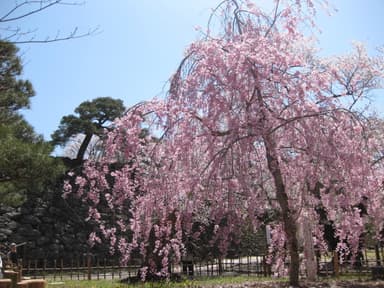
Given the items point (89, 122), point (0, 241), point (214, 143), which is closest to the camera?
point (214, 143)

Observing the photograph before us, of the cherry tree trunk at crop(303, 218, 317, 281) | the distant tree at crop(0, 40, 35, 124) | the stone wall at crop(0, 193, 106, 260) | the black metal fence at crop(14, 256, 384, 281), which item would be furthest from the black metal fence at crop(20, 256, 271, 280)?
the distant tree at crop(0, 40, 35, 124)

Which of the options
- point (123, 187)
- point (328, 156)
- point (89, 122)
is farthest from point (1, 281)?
point (89, 122)

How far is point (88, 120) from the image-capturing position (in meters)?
20.3

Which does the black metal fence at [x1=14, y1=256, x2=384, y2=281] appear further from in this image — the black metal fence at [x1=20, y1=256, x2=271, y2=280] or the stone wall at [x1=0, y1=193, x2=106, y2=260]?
the stone wall at [x1=0, y1=193, x2=106, y2=260]

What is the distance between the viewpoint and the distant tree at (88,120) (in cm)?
2019

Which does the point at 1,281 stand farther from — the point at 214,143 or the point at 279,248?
the point at 279,248

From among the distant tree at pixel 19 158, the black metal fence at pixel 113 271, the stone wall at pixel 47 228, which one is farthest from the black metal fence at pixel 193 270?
the distant tree at pixel 19 158

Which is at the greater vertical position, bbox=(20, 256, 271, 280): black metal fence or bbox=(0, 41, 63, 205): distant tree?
bbox=(0, 41, 63, 205): distant tree

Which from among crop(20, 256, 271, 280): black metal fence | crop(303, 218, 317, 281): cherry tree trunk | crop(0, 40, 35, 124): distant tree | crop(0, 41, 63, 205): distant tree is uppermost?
crop(0, 40, 35, 124): distant tree

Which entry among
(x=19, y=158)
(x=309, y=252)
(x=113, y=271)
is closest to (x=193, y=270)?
(x=113, y=271)

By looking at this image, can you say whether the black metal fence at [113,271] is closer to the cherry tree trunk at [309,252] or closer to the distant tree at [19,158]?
the cherry tree trunk at [309,252]

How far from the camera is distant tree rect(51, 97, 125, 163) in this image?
795 inches

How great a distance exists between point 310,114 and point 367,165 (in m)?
1.15

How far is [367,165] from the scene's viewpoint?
634 centimetres
